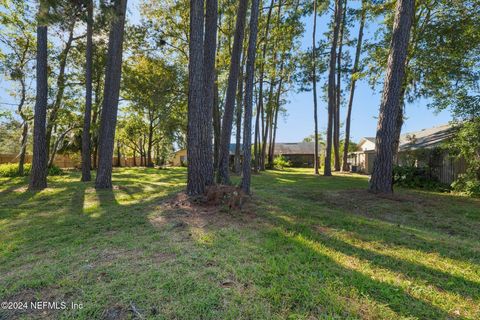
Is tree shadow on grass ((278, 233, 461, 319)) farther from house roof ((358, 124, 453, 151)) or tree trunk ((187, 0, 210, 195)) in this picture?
house roof ((358, 124, 453, 151))

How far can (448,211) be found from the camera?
5.62 metres

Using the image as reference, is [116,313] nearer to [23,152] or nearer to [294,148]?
[23,152]

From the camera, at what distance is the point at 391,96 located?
643cm

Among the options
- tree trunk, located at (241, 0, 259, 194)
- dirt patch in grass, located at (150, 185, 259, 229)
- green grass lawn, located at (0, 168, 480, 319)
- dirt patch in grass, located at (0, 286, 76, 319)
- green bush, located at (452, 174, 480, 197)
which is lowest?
dirt patch in grass, located at (0, 286, 76, 319)

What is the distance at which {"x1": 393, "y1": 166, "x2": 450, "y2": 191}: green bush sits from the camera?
33.7 ft

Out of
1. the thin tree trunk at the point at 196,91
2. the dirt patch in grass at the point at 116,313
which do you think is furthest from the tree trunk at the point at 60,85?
the dirt patch in grass at the point at 116,313

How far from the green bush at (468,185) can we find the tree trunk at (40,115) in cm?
1350

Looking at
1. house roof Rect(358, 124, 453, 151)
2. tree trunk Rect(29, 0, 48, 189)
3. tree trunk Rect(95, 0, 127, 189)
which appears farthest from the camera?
house roof Rect(358, 124, 453, 151)

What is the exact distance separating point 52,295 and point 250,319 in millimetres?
1616

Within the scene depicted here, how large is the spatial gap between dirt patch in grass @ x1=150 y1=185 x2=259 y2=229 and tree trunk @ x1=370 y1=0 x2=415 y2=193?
12.4 feet

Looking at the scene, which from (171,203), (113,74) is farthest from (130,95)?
(171,203)

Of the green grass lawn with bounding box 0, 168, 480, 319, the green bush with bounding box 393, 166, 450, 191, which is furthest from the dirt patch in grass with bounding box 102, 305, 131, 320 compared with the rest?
the green bush with bounding box 393, 166, 450, 191

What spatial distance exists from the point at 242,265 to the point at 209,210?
2147 mm

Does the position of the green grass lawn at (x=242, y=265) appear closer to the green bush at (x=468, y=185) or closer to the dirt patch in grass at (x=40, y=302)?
the dirt patch in grass at (x=40, y=302)
